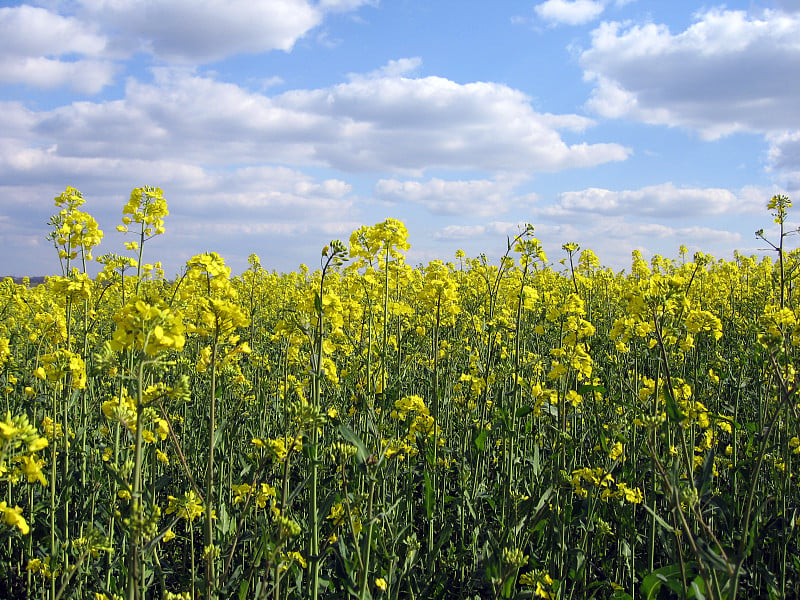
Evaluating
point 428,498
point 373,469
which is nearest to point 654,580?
point 428,498

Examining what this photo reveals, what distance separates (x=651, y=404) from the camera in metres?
4.02

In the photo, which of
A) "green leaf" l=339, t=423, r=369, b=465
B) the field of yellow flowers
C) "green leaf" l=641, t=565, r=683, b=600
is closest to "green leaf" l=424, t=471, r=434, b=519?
the field of yellow flowers

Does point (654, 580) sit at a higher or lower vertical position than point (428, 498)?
lower

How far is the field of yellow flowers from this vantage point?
235 centimetres

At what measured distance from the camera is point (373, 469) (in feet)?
8.61

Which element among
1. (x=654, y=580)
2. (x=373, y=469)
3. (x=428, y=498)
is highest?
(x=373, y=469)

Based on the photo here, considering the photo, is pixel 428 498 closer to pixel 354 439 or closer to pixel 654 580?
pixel 354 439

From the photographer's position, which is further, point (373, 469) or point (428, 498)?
point (428, 498)

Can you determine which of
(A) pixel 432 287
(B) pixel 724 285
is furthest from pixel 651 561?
(B) pixel 724 285

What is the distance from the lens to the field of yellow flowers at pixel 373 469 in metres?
2.35

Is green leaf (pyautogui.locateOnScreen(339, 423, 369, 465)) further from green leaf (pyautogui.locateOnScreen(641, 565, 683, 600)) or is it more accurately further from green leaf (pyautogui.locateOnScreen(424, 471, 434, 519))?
green leaf (pyautogui.locateOnScreen(641, 565, 683, 600))

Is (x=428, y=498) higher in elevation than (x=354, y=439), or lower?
lower

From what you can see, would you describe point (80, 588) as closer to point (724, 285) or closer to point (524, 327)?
point (524, 327)

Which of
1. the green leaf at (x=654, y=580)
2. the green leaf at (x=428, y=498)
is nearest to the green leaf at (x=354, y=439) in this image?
the green leaf at (x=428, y=498)
